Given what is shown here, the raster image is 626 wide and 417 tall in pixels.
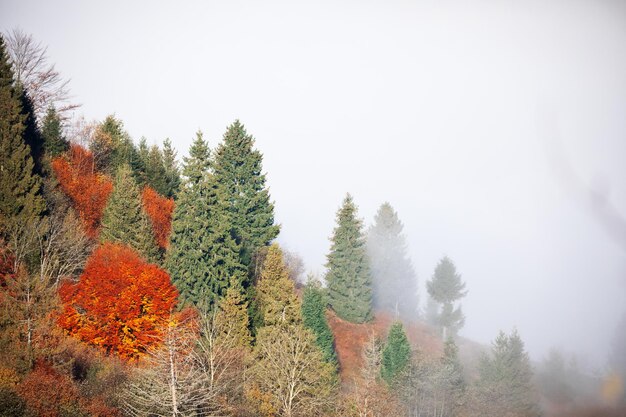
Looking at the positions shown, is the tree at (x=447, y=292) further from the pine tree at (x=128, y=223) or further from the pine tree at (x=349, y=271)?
the pine tree at (x=128, y=223)

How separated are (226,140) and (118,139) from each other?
24774mm

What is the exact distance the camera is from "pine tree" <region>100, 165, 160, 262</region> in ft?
152

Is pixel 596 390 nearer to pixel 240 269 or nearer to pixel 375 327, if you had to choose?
pixel 375 327

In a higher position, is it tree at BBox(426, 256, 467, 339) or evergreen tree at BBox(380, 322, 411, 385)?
tree at BBox(426, 256, 467, 339)

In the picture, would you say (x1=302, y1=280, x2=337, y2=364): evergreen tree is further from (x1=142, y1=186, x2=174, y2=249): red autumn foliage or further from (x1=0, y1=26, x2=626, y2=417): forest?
(x1=142, y1=186, x2=174, y2=249): red autumn foliage

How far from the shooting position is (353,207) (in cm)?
6731

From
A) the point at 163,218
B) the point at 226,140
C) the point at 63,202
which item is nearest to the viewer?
the point at 63,202

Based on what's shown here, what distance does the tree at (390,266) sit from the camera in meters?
82.8

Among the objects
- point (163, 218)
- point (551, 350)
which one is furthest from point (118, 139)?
point (551, 350)

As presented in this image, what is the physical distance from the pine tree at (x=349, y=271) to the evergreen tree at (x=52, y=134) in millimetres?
36383

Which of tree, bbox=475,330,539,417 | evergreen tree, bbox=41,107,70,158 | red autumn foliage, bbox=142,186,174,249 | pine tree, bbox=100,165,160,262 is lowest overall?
tree, bbox=475,330,539,417

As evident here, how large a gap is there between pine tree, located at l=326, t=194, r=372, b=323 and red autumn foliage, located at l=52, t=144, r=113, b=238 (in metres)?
28.9

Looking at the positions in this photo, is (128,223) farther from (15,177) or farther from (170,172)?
Result: (170,172)

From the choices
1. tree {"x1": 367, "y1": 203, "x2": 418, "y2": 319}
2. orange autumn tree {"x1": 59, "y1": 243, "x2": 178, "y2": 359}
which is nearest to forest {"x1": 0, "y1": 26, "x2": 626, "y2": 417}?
orange autumn tree {"x1": 59, "y1": 243, "x2": 178, "y2": 359}
